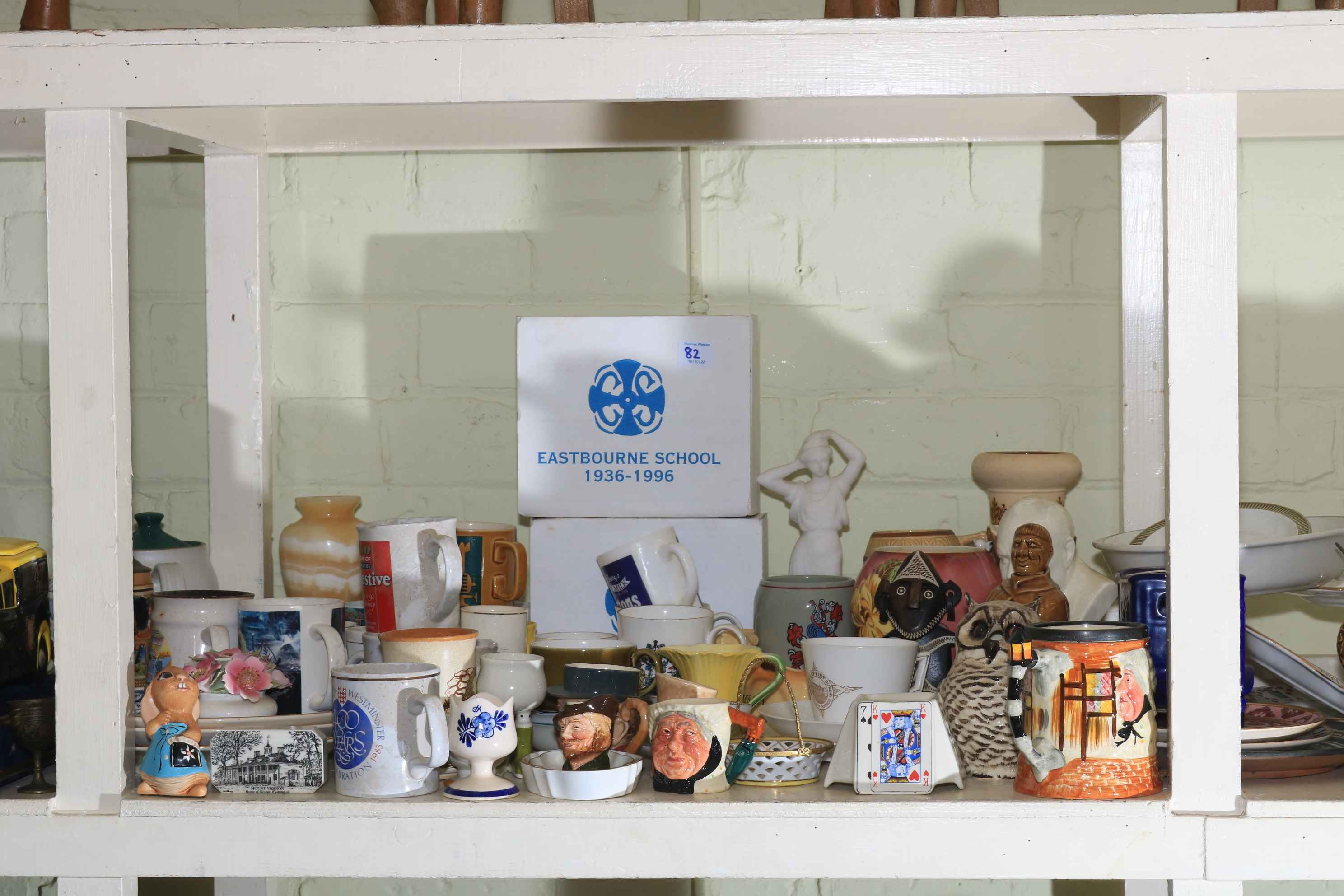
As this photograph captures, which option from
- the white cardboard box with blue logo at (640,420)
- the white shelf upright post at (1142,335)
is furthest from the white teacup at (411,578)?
the white shelf upright post at (1142,335)

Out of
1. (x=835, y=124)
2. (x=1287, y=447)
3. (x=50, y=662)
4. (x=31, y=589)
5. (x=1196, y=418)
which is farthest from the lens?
(x=1287, y=447)

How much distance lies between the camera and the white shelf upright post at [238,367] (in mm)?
1262

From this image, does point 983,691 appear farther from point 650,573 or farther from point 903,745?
point 650,573

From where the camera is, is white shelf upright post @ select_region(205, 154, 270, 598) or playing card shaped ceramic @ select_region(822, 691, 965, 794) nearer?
playing card shaped ceramic @ select_region(822, 691, 965, 794)

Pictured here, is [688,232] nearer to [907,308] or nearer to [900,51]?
[907,308]

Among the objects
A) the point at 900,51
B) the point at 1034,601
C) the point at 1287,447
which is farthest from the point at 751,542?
the point at 1287,447

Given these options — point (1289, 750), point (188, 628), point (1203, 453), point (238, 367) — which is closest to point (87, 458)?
point (188, 628)

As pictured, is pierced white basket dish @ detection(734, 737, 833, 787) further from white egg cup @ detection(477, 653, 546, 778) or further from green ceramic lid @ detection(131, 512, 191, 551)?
green ceramic lid @ detection(131, 512, 191, 551)

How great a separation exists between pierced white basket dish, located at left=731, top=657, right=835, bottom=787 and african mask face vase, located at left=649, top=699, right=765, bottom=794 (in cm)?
1

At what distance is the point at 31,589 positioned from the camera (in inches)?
37.0

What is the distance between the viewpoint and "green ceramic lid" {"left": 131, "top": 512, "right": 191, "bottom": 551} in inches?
45.8

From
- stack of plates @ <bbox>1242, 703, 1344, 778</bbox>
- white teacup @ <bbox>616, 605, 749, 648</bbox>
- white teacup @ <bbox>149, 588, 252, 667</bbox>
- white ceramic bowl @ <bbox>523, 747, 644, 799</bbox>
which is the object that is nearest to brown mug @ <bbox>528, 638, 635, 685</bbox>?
white teacup @ <bbox>616, 605, 749, 648</bbox>

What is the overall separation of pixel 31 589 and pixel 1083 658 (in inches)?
30.4

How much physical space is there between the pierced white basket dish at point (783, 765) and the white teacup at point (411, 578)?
0.91 feet
